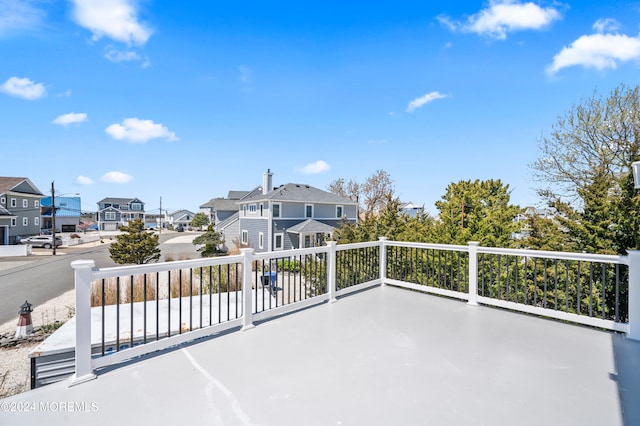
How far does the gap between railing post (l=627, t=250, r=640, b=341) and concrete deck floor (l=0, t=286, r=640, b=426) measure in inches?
6.1

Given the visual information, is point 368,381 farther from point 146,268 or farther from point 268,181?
point 268,181

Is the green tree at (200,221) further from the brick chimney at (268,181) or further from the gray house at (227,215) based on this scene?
the brick chimney at (268,181)

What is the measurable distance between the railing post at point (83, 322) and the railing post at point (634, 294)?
5134 millimetres

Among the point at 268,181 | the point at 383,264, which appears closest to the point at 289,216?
the point at 268,181

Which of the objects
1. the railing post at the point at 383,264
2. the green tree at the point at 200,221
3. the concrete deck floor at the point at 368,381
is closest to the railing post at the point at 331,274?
the concrete deck floor at the point at 368,381

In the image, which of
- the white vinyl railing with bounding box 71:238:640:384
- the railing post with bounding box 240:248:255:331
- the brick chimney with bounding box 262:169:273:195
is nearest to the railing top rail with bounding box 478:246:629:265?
the white vinyl railing with bounding box 71:238:640:384

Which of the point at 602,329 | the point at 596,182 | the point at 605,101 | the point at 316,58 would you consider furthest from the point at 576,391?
the point at 605,101

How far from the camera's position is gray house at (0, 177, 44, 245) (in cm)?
2344

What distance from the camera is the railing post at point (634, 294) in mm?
3100

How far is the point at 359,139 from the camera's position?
727 inches

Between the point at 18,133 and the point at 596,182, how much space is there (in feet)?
81.7

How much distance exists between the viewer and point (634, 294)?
314cm

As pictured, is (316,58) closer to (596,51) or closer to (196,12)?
(196,12)

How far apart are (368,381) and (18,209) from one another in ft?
117
